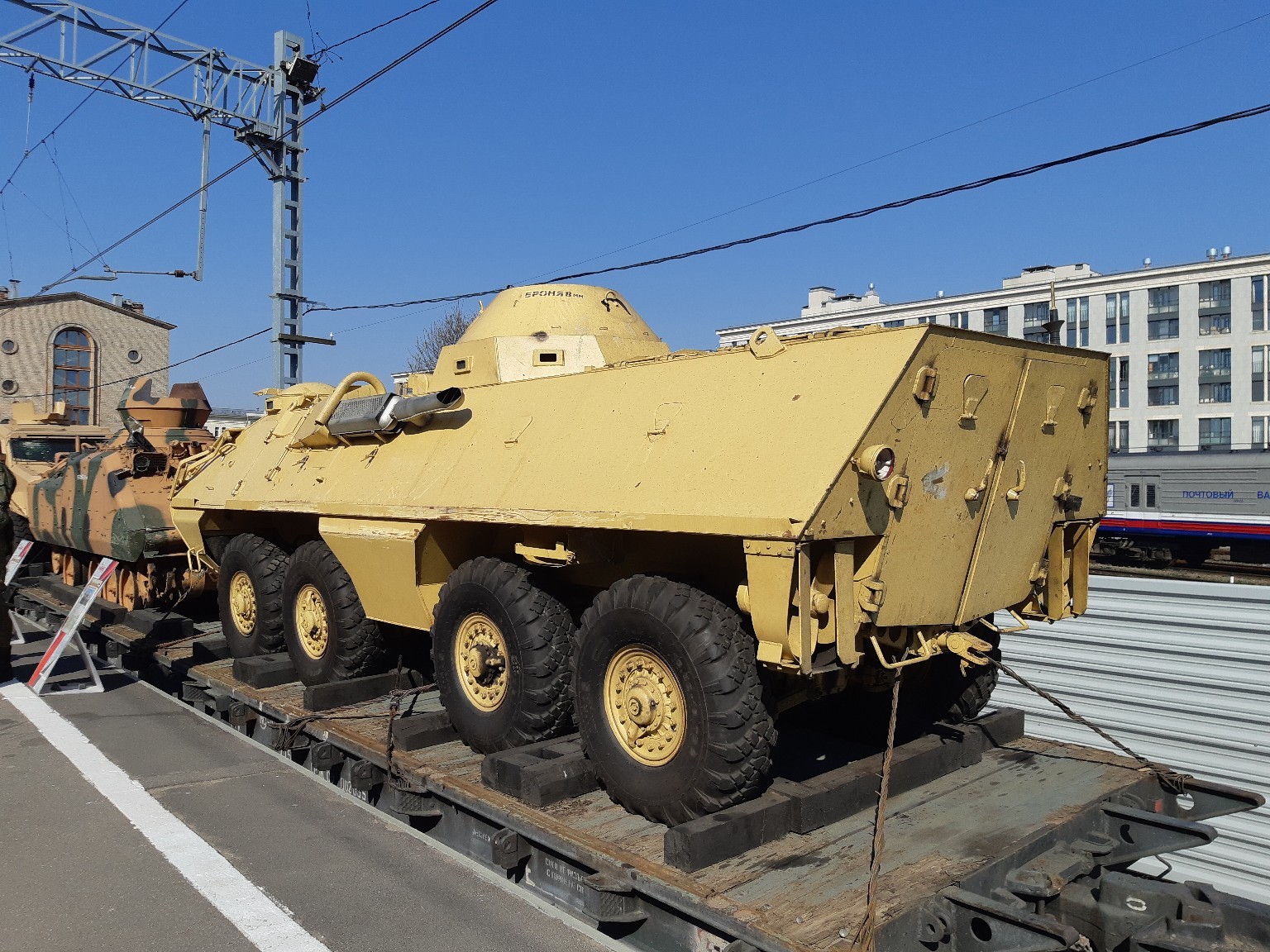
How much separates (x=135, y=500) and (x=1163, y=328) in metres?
44.0

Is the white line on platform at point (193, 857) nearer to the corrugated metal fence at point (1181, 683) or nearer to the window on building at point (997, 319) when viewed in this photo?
the corrugated metal fence at point (1181, 683)

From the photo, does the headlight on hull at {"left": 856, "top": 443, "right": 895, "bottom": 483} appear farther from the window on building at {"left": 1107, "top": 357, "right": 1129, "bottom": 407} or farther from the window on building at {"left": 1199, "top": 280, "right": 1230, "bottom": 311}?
the window on building at {"left": 1199, "top": 280, "right": 1230, "bottom": 311}

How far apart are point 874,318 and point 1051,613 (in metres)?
42.4

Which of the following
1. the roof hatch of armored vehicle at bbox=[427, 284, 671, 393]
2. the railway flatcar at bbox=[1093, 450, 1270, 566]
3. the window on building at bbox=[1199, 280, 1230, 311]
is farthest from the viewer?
the window on building at bbox=[1199, 280, 1230, 311]

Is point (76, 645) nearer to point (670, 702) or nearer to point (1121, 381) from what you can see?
point (670, 702)

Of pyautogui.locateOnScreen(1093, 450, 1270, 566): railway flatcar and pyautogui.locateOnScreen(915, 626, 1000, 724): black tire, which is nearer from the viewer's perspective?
pyautogui.locateOnScreen(915, 626, 1000, 724): black tire

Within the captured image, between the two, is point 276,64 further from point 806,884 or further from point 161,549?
point 806,884

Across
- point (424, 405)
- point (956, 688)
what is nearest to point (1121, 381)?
point (956, 688)

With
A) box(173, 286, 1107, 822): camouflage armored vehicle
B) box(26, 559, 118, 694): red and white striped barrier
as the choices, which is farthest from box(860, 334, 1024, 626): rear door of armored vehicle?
box(26, 559, 118, 694): red and white striped barrier

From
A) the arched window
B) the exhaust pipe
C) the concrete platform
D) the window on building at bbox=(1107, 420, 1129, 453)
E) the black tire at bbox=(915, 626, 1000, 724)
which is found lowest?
the concrete platform

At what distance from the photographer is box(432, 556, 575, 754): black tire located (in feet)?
17.9

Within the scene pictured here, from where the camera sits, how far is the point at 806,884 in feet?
13.2

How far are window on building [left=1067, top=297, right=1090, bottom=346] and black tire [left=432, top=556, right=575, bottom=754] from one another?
43.6 meters

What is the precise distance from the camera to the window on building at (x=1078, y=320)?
1748 inches
